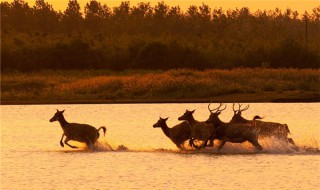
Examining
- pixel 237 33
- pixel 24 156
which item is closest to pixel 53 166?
pixel 24 156

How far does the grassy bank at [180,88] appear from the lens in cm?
5781

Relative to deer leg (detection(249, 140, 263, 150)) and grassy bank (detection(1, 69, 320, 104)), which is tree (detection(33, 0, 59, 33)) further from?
deer leg (detection(249, 140, 263, 150))

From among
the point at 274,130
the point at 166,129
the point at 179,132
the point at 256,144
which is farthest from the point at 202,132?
the point at 274,130

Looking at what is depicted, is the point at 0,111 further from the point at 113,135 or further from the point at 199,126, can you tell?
the point at 199,126

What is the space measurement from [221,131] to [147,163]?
2433 millimetres

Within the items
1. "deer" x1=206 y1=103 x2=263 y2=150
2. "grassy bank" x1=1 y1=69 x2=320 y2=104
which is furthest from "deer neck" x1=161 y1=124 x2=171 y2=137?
"grassy bank" x1=1 y1=69 x2=320 y2=104

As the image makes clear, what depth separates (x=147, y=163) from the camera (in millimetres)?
26766

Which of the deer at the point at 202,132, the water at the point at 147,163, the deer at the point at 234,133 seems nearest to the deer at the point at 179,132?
the deer at the point at 202,132

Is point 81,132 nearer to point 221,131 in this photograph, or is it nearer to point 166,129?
point 166,129

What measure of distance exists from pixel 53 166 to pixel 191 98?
3250cm

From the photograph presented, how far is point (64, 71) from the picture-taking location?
258ft

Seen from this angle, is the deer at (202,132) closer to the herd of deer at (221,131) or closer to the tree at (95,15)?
the herd of deer at (221,131)

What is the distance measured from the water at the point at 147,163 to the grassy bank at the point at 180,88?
58.5 feet

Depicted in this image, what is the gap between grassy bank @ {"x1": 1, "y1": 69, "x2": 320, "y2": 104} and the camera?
57812mm
